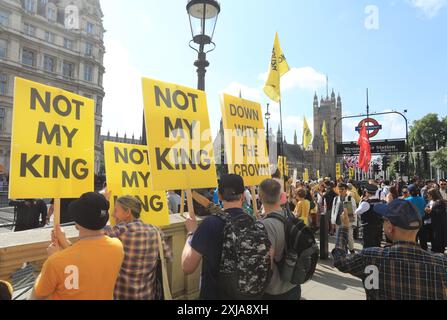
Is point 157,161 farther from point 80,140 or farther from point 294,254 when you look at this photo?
point 294,254

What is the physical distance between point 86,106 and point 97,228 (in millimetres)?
1973

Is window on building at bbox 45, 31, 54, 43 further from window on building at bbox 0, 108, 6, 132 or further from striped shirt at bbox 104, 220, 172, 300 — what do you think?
striped shirt at bbox 104, 220, 172, 300

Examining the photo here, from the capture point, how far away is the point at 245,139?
5461 mm

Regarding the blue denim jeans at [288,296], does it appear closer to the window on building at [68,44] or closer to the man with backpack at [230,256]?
the man with backpack at [230,256]

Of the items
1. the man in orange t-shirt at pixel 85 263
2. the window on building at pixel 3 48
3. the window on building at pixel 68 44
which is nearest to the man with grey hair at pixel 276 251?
the man in orange t-shirt at pixel 85 263

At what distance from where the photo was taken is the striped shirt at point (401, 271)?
81.1 inches

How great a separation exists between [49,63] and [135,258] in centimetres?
5367

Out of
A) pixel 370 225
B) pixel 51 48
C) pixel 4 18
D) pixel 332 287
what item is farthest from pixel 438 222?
pixel 51 48

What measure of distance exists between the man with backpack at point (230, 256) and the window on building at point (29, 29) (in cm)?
5374

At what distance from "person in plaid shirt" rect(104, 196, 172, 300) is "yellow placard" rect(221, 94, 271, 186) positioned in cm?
235

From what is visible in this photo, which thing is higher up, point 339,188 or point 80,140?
point 80,140

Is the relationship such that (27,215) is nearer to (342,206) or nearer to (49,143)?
(49,143)
